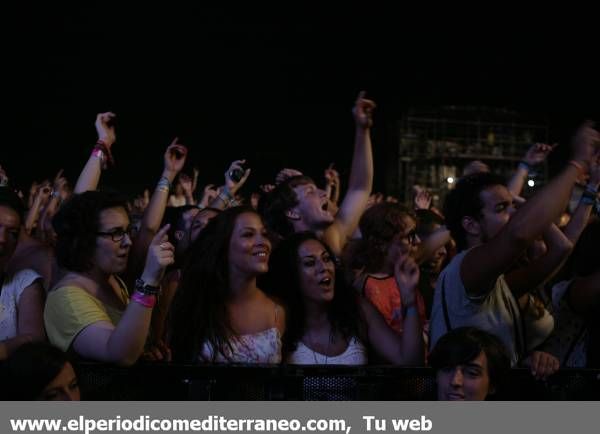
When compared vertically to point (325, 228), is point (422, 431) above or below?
below

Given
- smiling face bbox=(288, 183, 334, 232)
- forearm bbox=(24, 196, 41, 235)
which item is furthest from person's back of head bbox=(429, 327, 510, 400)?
forearm bbox=(24, 196, 41, 235)

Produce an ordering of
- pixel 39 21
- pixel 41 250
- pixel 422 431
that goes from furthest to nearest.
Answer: pixel 39 21 → pixel 41 250 → pixel 422 431

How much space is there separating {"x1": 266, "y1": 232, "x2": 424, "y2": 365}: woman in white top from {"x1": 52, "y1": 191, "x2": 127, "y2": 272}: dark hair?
79cm

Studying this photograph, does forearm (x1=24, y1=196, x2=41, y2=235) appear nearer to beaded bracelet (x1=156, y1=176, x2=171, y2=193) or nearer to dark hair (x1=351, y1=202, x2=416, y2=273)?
beaded bracelet (x1=156, y1=176, x2=171, y2=193)

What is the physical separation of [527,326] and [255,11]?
41.8ft

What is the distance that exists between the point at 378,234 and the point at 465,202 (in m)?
0.92

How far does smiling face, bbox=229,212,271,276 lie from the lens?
298cm

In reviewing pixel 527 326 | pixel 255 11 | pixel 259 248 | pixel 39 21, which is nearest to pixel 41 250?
pixel 259 248

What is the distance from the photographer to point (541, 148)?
170 inches

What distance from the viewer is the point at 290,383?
2.27m

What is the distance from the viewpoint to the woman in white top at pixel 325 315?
277 centimetres

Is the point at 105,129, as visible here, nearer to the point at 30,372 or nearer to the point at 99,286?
the point at 99,286

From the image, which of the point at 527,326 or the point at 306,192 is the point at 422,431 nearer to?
the point at 527,326

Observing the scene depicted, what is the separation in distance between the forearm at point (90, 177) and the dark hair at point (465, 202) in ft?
6.03
